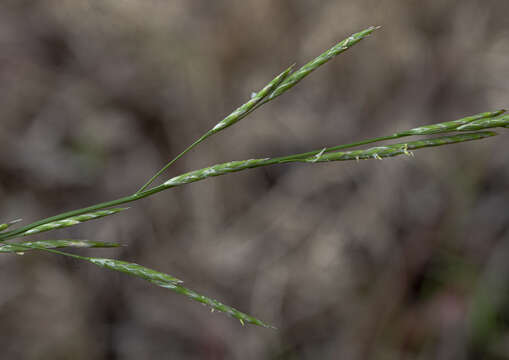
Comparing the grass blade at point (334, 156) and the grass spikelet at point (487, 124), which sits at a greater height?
the grass spikelet at point (487, 124)

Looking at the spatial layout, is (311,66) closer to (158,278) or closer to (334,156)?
(334,156)

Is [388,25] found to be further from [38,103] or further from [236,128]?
[38,103]

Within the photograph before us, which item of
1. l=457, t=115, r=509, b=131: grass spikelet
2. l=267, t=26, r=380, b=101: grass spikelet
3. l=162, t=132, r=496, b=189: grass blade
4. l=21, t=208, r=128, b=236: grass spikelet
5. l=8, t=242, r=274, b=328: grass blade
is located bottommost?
l=8, t=242, r=274, b=328: grass blade

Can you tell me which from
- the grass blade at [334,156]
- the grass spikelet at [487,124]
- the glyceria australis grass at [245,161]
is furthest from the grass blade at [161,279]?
the grass spikelet at [487,124]

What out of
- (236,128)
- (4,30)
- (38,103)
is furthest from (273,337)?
(4,30)

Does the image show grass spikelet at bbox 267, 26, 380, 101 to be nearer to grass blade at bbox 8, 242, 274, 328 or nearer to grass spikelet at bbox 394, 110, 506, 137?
grass spikelet at bbox 394, 110, 506, 137

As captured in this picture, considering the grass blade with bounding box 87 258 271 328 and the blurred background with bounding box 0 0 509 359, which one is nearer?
the grass blade with bounding box 87 258 271 328

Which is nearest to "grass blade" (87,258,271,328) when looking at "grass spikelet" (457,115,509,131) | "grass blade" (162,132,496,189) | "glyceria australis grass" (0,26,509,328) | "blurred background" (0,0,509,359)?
"glyceria australis grass" (0,26,509,328)

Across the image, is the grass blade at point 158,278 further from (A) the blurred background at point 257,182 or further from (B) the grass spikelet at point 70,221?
(A) the blurred background at point 257,182
